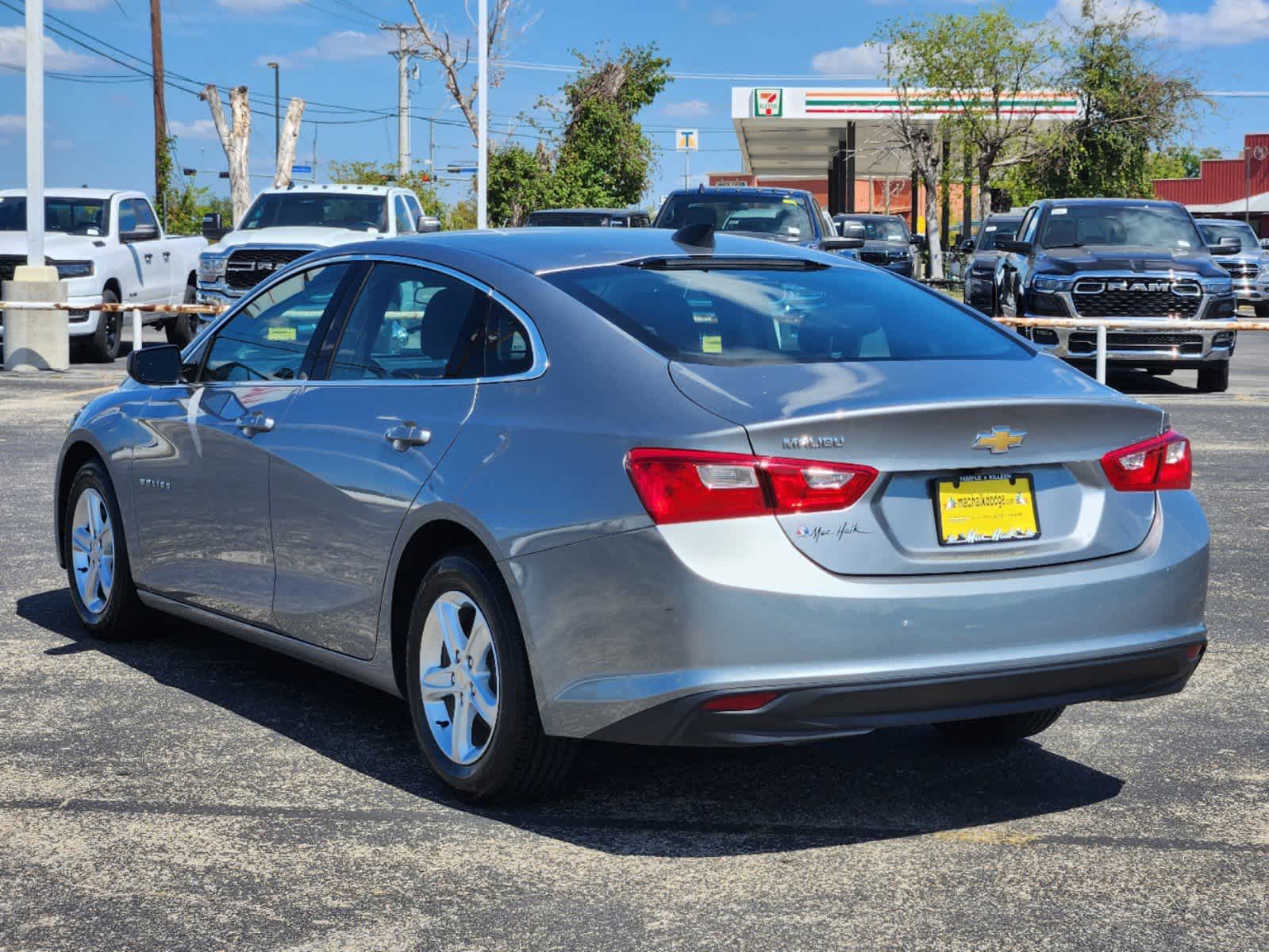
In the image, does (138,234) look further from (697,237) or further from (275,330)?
(697,237)

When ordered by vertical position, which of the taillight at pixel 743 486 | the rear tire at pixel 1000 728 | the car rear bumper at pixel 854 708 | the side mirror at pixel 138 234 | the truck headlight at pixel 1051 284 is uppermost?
the side mirror at pixel 138 234

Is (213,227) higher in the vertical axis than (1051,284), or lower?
higher

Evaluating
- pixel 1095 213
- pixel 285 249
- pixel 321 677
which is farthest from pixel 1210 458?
pixel 285 249

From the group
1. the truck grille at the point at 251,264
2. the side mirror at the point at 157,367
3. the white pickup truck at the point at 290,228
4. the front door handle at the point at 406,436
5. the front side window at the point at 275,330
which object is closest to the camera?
the front door handle at the point at 406,436

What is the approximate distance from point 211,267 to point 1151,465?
17360 millimetres

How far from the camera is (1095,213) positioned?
1989 cm

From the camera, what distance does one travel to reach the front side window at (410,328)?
17.0ft

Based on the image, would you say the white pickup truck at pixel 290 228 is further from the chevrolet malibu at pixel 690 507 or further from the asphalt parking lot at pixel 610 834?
the chevrolet malibu at pixel 690 507

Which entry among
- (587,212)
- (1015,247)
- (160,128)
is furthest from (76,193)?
(160,128)

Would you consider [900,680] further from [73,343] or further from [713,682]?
[73,343]

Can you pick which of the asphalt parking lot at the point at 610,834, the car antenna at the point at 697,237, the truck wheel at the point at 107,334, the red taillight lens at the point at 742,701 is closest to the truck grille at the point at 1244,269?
the truck wheel at the point at 107,334

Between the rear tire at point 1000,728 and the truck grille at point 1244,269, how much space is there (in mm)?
Result: 29975

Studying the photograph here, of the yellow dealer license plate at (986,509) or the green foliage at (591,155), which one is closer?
the yellow dealer license plate at (986,509)

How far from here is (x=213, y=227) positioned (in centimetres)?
2195
